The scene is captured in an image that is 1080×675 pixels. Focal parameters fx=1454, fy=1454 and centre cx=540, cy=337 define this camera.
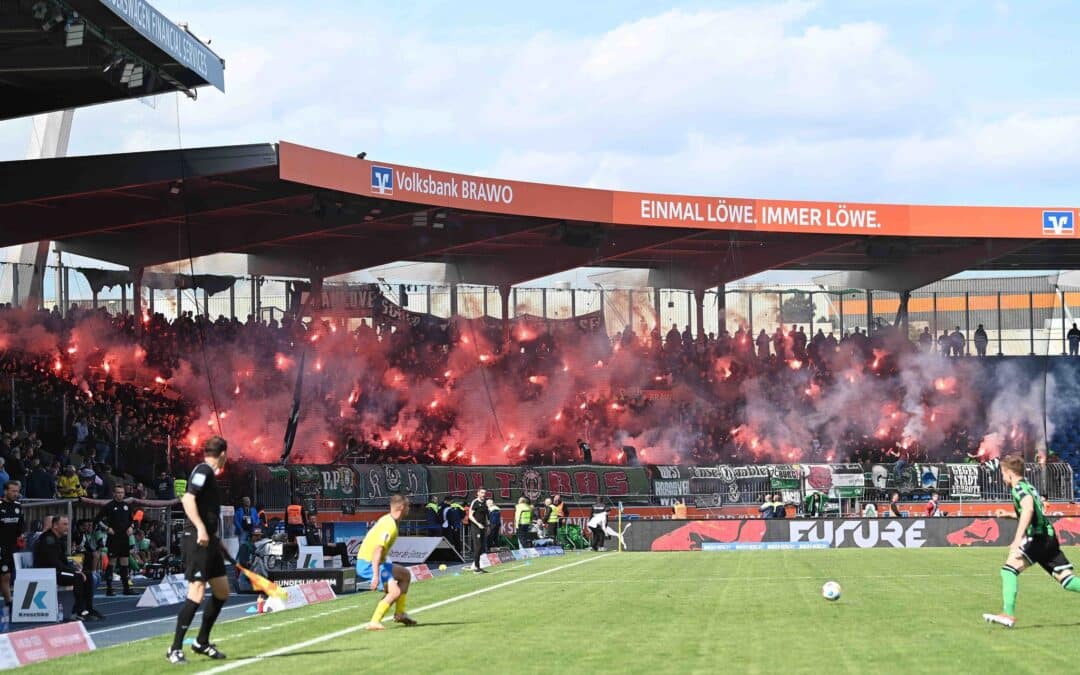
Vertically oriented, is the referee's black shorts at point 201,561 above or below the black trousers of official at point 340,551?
above

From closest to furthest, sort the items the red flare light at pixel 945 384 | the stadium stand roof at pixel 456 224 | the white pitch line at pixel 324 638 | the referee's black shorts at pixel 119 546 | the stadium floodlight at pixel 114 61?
the white pitch line at pixel 324 638, the referee's black shorts at pixel 119 546, the stadium floodlight at pixel 114 61, the stadium stand roof at pixel 456 224, the red flare light at pixel 945 384

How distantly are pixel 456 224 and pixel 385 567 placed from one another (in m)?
33.8

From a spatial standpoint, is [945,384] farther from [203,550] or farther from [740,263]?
[203,550]

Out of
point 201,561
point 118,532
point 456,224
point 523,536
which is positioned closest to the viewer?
point 201,561

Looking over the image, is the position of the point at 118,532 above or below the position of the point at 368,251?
below

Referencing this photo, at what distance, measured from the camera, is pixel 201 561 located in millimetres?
13633

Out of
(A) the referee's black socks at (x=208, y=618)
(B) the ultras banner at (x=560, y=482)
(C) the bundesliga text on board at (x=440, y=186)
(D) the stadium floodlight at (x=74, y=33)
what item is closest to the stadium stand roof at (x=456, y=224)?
(C) the bundesliga text on board at (x=440, y=186)

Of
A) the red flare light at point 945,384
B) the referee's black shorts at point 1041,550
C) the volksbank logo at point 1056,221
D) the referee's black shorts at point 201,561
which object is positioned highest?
the volksbank logo at point 1056,221

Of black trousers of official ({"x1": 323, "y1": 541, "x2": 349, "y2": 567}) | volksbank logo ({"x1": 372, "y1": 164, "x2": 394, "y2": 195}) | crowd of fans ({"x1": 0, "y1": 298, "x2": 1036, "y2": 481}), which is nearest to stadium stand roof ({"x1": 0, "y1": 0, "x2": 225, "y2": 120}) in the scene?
black trousers of official ({"x1": 323, "y1": 541, "x2": 349, "y2": 567})

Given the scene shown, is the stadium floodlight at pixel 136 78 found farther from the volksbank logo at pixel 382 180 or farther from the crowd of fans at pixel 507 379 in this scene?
the crowd of fans at pixel 507 379

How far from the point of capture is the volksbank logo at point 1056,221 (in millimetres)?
53562

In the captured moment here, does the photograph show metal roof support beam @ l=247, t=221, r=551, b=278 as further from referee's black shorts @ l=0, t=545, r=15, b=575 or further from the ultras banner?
referee's black shorts @ l=0, t=545, r=15, b=575

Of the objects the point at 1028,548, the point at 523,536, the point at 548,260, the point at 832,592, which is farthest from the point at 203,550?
the point at 548,260

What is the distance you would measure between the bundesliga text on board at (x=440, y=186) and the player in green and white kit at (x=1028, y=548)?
29.9 meters
